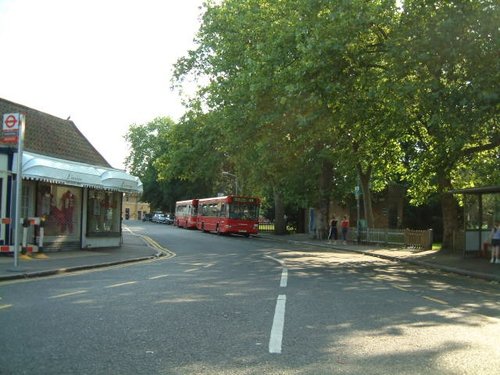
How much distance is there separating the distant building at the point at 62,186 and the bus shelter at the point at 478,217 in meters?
14.5

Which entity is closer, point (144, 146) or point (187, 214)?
point (187, 214)

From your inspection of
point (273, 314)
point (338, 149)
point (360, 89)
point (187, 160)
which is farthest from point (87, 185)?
point (187, 160)

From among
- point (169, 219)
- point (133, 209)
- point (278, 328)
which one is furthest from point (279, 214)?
point (133, 209)

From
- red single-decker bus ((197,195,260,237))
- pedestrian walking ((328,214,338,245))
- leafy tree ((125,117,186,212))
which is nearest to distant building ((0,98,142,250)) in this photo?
pedestrian walking ((328,214,338,245))

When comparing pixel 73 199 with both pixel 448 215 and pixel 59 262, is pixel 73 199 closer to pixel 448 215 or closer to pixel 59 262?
pixel 59 262

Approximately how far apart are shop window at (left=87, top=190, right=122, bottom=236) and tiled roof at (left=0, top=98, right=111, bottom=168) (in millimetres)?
1814

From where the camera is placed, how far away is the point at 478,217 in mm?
23141

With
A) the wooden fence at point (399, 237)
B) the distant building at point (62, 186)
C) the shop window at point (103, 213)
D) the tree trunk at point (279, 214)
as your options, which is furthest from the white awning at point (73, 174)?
the tree trunk at point (279, 214)

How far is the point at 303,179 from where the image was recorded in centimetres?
4234

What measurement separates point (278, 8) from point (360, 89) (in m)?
7.11

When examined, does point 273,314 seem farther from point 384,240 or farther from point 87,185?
point 384,240

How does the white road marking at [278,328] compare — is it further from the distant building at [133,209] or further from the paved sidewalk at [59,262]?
the distant building at [133,209]

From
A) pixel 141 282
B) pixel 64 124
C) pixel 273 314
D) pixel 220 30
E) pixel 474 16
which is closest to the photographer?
pixel 273 314

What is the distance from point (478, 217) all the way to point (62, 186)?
1725 centimetres
